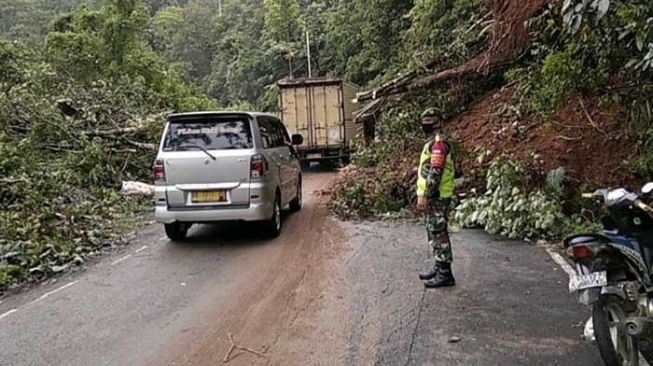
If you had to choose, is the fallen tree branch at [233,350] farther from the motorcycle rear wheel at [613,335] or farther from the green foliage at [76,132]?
the green foliage at [76,132]

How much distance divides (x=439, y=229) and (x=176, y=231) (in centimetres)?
466

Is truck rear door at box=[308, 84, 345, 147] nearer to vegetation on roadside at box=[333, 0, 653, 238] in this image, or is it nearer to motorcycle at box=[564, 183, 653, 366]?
vegetation on roadside at box=[333, 0, 653, 238]

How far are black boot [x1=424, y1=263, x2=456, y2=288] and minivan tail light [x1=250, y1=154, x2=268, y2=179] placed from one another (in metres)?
Answer: 3.21

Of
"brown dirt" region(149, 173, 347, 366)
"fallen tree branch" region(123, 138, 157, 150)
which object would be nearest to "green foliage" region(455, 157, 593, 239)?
"brown dirt" region(149, 173, 347, 366)

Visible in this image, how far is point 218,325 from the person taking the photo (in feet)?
18.5

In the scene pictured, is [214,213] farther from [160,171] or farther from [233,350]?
[233,350]

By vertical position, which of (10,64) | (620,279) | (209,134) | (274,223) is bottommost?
(274,223)

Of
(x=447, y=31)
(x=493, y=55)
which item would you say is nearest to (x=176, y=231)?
(x=493, y=55)

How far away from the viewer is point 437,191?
648cm

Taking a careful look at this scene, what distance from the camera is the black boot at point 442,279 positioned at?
6.54 meters

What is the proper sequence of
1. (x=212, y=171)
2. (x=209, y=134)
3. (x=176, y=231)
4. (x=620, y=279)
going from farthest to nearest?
(x=176, y=231), (x=209, y=134), (x=212, y=171), (x=620, y=279)

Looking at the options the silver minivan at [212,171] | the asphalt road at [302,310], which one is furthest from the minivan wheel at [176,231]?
the asphalt road at [302,310]

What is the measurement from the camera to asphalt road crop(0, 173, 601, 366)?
193 inches

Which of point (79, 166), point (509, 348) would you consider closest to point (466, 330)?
point (509, 348)
